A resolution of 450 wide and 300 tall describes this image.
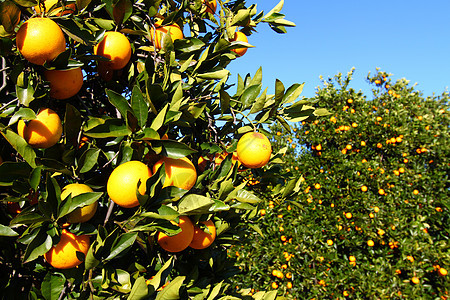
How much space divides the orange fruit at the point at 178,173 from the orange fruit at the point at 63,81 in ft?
1.32

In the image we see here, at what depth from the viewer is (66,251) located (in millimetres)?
985

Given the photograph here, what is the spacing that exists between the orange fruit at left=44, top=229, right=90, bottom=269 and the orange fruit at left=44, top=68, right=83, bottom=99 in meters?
0.47

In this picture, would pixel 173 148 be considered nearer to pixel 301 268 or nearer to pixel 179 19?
pixel 179 19

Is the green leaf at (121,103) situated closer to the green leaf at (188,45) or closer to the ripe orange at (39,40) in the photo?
the ripe orange at (39,40)

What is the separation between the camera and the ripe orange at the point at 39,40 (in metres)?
0.94

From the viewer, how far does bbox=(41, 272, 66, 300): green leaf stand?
1011mm

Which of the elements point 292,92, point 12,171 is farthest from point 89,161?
point 292,92

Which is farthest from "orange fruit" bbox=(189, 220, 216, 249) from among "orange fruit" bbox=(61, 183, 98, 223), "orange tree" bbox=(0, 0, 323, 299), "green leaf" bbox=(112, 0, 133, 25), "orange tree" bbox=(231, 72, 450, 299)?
"orange tree" bbox=(231, 72, 450, 299)

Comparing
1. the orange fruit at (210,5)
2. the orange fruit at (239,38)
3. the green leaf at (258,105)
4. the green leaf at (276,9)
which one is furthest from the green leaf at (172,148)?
the green leaf at (276,9)

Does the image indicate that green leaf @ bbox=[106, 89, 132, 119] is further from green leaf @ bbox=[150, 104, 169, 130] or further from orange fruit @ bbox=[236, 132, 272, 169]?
orange fruit @ bbox=[236, 132, 272, 169]

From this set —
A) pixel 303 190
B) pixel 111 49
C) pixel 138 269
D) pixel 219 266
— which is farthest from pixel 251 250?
pixel 111 49

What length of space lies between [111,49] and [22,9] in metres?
0.31

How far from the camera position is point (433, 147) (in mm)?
4352

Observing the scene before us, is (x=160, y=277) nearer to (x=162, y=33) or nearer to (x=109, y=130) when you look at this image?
(x=109, y=130)
